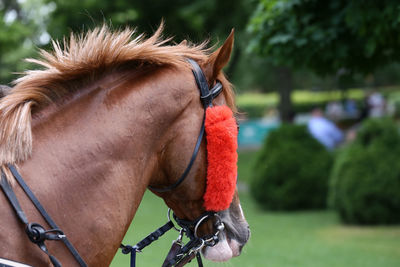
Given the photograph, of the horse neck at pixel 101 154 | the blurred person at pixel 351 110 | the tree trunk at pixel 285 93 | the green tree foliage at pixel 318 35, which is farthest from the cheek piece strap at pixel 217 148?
the blurred person at pixel 351 110

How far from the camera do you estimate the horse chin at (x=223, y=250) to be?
2.54 m

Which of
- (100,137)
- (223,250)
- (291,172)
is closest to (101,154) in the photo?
(100,137)

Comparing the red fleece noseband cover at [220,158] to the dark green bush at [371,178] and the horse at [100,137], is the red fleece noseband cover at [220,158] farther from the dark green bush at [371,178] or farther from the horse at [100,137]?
the dark green bush at [371,178]

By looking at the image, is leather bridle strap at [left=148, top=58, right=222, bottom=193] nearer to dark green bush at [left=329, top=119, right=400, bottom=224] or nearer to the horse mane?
the horse mane

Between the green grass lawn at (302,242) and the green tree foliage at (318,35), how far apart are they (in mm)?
2489

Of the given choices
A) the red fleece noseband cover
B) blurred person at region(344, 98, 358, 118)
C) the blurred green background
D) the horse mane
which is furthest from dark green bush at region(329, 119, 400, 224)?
blurred person at region(344, 98, 358, 118)

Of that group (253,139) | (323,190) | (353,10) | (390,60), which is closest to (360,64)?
(390,60)

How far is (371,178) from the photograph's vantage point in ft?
30.7

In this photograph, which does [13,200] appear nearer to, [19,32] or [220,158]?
[220,158]

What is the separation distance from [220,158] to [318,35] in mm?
3553

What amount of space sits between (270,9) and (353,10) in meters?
0.99

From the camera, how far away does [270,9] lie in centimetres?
579

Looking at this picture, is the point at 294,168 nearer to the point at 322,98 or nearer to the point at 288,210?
the point at 288,210

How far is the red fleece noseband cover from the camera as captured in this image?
238 cm
